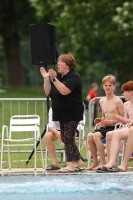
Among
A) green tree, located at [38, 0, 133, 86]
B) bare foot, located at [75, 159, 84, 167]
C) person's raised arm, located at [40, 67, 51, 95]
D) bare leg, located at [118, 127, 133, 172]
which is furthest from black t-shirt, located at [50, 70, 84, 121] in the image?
green tree, located at [38, 0, 133, 86]

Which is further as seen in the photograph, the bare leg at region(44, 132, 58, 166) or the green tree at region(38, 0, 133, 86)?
the green tree at region(38, 0, 133, 86)

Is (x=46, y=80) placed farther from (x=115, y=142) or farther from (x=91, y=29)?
(x=91, y=29)

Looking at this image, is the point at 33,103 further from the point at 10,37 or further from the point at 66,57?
the point at 10,37

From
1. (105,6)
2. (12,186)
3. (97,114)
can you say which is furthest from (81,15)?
(12,186)

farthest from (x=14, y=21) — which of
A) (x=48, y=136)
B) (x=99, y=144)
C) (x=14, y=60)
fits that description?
(x=99, y=144)

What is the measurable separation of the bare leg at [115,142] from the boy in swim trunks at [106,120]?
18.6 inches

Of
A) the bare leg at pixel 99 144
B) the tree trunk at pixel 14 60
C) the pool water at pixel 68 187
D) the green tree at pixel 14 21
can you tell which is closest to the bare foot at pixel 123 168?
the pool water at pixel 68 187

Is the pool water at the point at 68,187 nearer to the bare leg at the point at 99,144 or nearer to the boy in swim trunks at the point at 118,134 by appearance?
the boy in swim trunks at the point at 118,134

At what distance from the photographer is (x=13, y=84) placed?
50.1 meters

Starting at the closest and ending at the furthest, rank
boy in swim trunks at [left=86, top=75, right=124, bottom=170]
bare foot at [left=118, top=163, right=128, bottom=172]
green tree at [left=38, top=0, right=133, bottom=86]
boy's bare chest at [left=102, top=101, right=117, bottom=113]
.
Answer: bare foot at [left=118, top=163, right=128, bottom=172] < boy in swim trunks at [left=86, top=75, right=124, bottom=170] < boy's bare chest at [left=102, top=101, right=117, bottom=113] < green tree at [left=38, top=0, right=133, bottom=86]

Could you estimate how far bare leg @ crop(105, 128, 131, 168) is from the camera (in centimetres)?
1272

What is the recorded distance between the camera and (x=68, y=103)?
1291 centimetres

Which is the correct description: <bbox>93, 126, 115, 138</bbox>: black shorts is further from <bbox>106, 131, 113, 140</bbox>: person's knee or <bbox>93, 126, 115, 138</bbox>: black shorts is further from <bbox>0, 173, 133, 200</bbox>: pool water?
<bbox>0, 173, 133, 200</bbox>: pool water

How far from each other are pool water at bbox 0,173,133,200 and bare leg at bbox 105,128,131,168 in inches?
15.2
